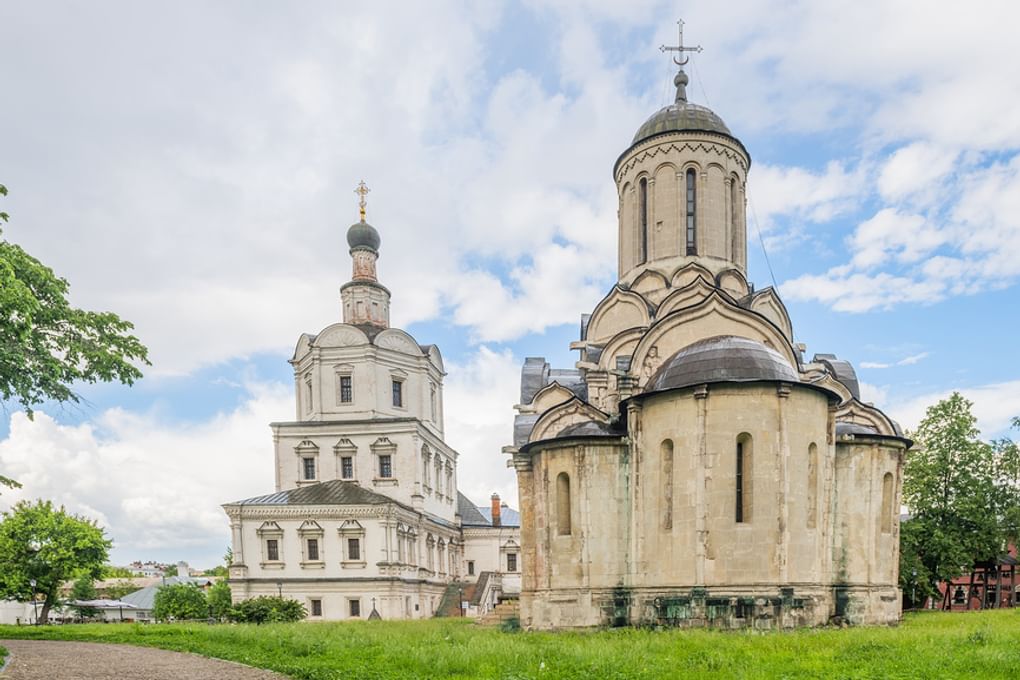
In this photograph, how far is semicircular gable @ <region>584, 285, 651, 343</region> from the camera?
22.8 m

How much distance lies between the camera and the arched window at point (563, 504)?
60.8ft

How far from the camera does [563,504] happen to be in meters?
18.7

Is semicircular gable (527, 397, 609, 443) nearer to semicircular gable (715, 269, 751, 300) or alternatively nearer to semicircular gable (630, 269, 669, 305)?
semicircular gable (630, 269, 669, 305)

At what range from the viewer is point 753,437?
1597cm

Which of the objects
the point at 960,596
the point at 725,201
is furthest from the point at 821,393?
the point at 960,596

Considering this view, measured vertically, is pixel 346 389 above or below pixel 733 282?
below

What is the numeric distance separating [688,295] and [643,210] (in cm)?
487

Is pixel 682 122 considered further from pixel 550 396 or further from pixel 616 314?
pixel 550 396

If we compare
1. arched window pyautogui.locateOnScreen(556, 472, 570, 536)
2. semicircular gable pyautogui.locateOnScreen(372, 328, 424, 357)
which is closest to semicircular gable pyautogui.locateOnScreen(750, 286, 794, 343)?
arched window pyautogui.locateOnScreen(556, 472, 570, 536)

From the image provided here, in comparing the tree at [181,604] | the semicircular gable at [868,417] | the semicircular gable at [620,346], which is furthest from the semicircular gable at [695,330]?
the tree at [181,604]

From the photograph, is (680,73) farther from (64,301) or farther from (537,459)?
(64,301)

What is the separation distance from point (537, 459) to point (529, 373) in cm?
551

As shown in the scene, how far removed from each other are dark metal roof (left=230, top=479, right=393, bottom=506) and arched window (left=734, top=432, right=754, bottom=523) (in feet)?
67.9

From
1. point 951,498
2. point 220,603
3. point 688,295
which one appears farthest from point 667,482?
point 220,603
